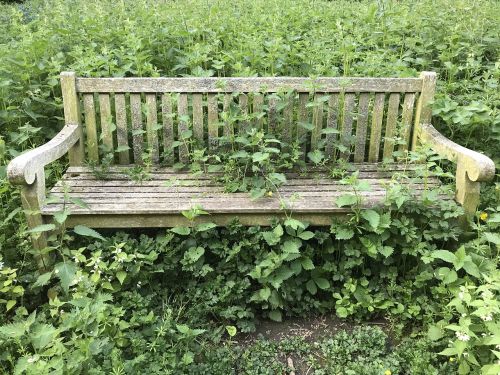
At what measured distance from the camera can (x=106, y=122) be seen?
12.4ft

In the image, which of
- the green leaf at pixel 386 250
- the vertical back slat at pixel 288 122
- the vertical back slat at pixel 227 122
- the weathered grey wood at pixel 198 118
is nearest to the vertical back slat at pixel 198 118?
the weathered grey wood at pixel 198 118

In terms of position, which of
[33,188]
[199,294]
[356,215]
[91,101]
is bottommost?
[199,294]

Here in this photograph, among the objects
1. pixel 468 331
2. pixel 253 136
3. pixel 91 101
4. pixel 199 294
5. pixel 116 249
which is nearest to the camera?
pixel 468 331

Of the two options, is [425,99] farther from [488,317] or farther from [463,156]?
[488,317]

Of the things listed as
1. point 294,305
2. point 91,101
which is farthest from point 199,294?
point 91,101

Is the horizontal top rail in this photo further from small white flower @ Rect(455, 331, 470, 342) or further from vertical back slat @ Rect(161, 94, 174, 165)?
small white flower @ Rect(455, 331, 470, 342)

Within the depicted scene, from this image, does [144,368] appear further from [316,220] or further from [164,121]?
[164,121]

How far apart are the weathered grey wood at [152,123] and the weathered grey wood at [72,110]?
1.72 feet

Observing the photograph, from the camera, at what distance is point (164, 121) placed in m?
3.80

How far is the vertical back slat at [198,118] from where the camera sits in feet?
12.3

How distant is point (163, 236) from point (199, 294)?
46 cm

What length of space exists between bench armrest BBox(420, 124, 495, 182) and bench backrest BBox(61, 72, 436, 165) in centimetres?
17

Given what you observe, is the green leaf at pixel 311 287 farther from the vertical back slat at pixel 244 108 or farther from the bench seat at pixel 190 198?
the vertical back slat at pixel 244 108

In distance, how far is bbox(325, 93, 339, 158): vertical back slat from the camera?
12.4 feet
